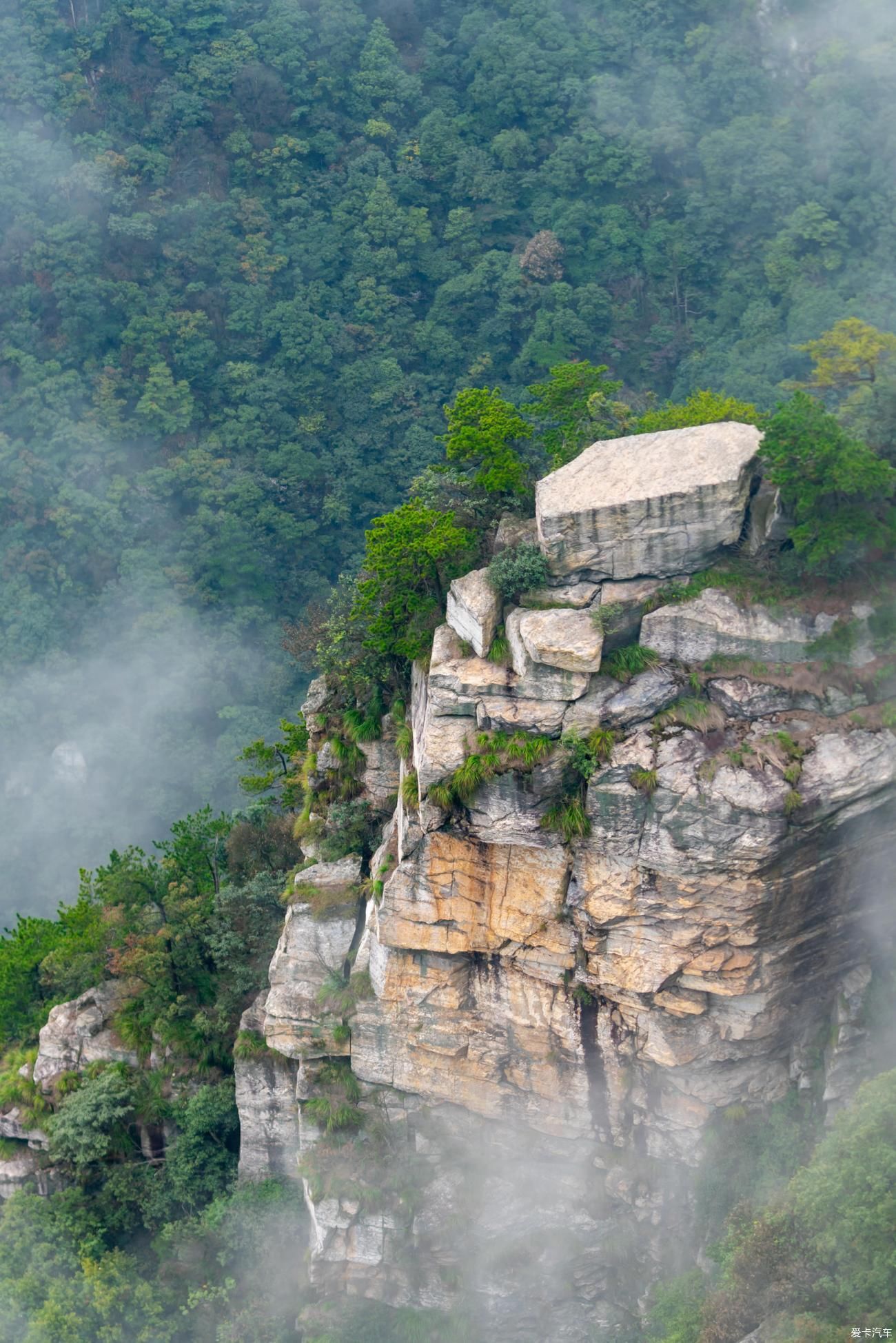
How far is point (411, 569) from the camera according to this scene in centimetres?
3094

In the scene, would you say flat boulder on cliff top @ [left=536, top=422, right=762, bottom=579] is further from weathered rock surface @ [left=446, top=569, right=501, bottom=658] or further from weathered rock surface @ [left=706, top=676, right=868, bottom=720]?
weathered rock surface @ [left=706, top=676, right=868, bottom=720]

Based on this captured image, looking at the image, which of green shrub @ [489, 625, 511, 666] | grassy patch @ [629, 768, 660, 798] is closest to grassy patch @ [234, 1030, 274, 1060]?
green shrub @ [489, 625, 511, 666]

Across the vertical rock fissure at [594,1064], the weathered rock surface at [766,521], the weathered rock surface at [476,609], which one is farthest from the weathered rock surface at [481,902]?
the weathered rock surface at [766,521]

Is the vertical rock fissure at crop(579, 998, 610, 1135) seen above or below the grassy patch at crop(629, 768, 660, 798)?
below

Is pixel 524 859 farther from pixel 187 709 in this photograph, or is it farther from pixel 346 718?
pixel 187 709

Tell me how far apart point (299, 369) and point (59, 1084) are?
43.6 metres

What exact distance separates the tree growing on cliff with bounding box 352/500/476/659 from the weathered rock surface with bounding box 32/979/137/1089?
13442 mm

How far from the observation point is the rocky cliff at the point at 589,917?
27500 millimetres

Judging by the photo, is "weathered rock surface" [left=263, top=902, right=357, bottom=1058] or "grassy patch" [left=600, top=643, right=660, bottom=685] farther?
"weathered rock surface" [left=263, top=902, right=357, bottom=1058]

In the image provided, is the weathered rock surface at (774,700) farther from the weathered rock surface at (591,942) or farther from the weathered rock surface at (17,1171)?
the weathered rock surface at (17,1171)

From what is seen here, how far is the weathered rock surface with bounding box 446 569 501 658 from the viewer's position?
2867 cm

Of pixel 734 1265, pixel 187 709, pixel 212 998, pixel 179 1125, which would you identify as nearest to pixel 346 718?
pixel 212 998

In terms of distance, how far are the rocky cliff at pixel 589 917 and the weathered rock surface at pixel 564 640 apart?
0.17 feet

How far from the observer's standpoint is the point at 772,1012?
29.0 m
